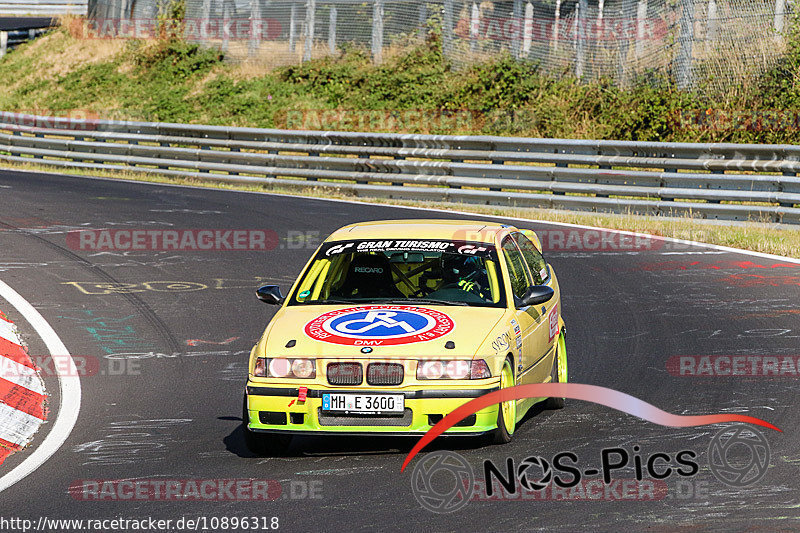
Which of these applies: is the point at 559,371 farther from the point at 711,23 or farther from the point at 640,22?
the point at 640,22

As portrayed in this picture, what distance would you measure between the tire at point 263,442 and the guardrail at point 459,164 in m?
12.7

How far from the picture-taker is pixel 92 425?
829 cm

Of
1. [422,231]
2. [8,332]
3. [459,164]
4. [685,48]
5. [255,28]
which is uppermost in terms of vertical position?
[255,28]

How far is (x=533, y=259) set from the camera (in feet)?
31.2

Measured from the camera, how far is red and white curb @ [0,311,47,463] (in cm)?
789

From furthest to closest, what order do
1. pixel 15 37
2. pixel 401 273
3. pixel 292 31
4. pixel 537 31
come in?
pixel 15 37
pixel 292 31
pixel 537 31
pixel 401 273

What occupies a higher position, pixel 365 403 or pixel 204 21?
pixel 204 21

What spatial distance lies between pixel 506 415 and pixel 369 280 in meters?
1.65

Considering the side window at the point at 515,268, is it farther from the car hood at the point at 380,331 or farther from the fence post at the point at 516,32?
the fence post at the point at 516,32

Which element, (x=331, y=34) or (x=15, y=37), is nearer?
(x=331, y=34)

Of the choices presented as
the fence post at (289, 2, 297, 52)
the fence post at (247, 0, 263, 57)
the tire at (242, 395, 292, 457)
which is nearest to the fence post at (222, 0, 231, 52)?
the fence post at (247, 0, 263, 57)

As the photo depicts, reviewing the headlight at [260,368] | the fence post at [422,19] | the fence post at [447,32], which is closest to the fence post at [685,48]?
the fence post at [447,32]

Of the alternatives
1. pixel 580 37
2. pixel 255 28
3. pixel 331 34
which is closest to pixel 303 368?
pixel 580 37

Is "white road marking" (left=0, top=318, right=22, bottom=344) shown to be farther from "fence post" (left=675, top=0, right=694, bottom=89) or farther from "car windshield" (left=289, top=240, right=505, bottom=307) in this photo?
"fence post" (left=675, top=0, right=694, bottom=89)
